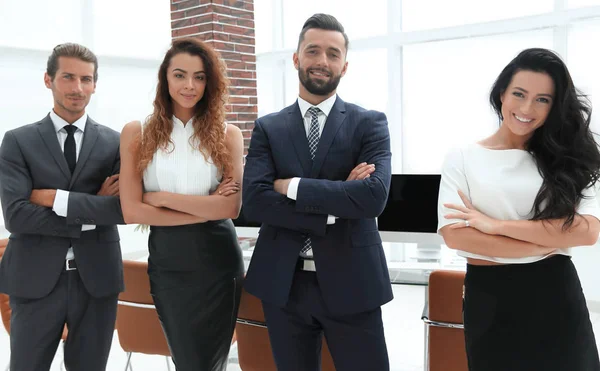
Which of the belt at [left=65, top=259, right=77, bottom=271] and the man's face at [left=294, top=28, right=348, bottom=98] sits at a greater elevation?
the man's face at [left=294, top=28, right=348, bottom=98]

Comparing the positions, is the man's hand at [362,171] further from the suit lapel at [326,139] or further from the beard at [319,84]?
the beard at [319,84]

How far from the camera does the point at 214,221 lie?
2.47 m

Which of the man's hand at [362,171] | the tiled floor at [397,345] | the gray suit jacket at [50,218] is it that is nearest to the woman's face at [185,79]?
the gray suit jacket at [50,218]

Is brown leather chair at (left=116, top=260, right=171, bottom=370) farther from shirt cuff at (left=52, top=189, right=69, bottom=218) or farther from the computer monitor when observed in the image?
the computer monitor

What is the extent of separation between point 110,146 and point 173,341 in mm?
956

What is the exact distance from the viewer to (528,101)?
193 centimetres

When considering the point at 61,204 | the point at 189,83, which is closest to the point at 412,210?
the point at 189,83

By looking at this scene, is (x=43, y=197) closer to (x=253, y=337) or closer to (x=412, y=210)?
(x=253, y=337)

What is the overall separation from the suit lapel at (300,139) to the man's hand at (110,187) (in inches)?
34.5

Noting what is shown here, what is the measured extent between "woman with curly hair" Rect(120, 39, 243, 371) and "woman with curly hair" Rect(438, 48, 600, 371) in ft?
3.28

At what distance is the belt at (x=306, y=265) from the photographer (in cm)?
220

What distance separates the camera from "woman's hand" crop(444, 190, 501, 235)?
6.11ft

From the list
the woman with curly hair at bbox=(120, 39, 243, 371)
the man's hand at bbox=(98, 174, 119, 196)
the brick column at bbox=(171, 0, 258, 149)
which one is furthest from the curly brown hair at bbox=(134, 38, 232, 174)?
the brick column at bbox=(171, 0, 258, 149)

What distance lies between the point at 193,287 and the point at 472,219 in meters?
1.23
